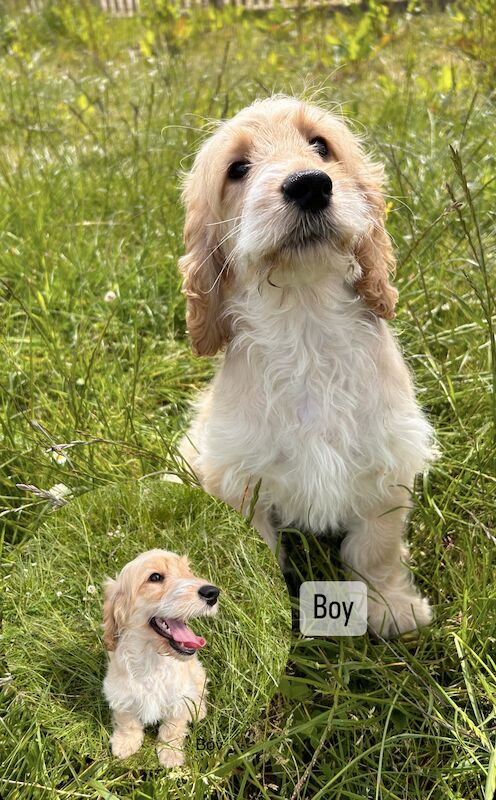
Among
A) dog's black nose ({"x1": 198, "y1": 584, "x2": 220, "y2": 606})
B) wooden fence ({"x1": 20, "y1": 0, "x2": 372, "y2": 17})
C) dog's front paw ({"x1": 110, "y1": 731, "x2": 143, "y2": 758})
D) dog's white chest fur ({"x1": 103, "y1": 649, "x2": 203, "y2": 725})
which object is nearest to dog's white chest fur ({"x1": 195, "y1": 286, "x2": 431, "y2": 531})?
dog's black nose ({"x1": 198, "y1": 584, "x2": 220, "y2": 606})

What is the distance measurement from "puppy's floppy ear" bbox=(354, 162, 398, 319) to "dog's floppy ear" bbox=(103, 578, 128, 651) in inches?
43.8

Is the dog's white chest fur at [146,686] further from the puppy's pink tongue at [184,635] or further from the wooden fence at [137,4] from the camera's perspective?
the wooden fence at [137,4]

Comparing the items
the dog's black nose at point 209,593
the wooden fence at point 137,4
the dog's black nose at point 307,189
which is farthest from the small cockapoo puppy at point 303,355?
the wooden fence at point 137,4

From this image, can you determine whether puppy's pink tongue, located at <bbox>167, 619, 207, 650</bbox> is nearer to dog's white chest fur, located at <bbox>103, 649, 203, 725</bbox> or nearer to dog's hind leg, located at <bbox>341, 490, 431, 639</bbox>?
dog's white chest fur, located at <bbox>103, 649, 203, 725</bbox>

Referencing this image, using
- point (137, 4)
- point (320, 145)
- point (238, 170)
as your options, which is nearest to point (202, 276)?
point (238, 170)

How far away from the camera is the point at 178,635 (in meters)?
1.51

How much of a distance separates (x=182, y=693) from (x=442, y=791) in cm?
76

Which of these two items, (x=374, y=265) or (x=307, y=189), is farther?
(x=374, y=265)

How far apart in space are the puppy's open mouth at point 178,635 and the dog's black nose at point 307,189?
1039 mm

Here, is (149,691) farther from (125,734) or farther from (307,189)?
(307,189)

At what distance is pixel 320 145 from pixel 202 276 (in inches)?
20.9

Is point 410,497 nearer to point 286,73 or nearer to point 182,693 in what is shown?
point 182,693

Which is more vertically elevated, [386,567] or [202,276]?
[202,276]

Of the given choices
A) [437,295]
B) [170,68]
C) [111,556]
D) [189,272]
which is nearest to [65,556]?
[111,556]
